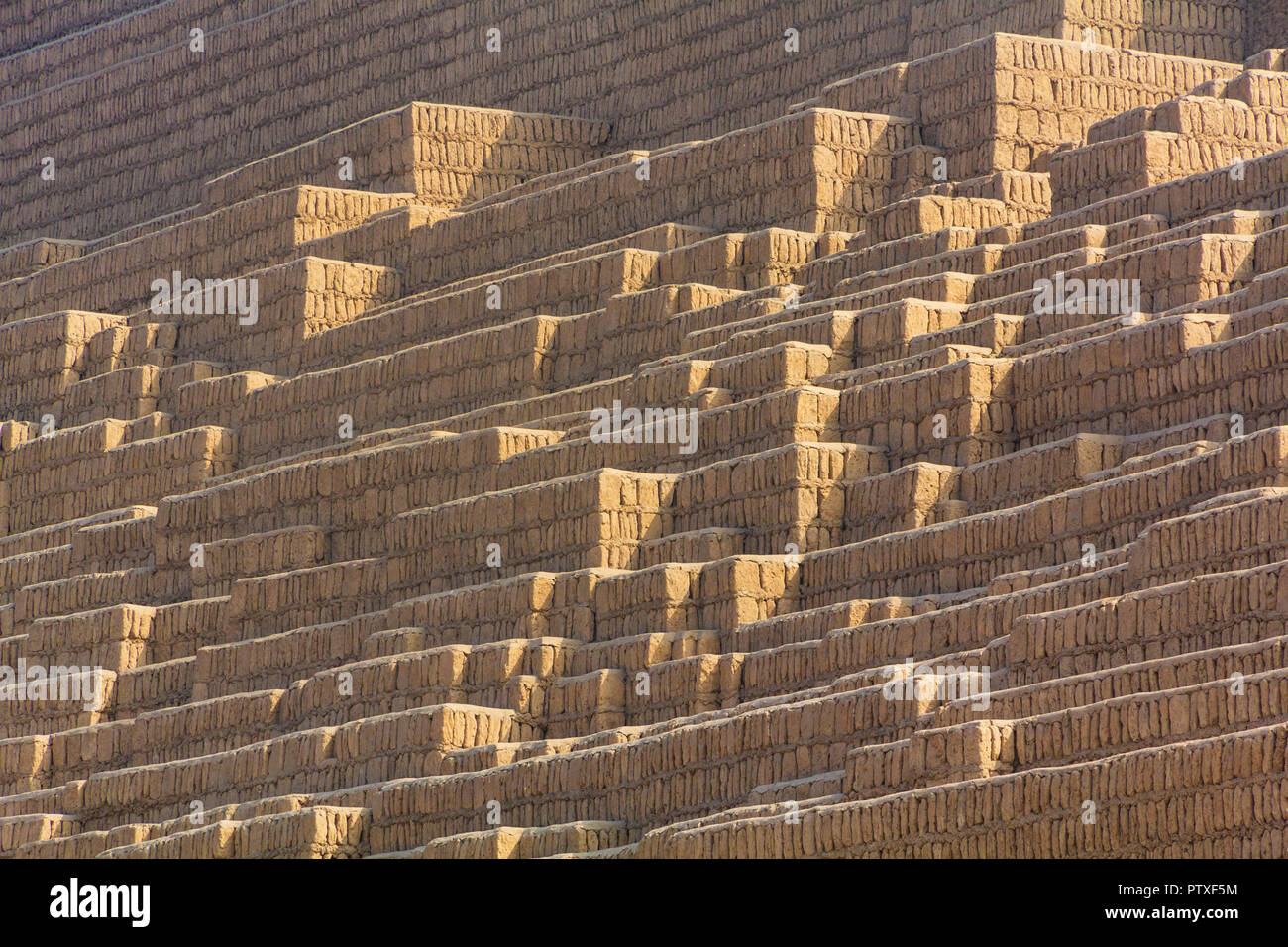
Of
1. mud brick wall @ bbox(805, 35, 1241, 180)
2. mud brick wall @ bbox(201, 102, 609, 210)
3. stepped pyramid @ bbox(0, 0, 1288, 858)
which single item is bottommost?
stepped pyramid @ bbox(0, 0, 1288, 858)

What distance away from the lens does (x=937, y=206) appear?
26.6 meters

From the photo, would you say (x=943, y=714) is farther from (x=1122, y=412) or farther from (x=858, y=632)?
(x=1122, y=412)

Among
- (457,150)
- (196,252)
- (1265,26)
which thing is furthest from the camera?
(196,252)

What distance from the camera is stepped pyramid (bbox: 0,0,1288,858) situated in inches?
770

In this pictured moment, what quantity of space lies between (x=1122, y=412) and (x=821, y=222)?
6392 millimetres

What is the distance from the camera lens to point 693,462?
24.8 meters

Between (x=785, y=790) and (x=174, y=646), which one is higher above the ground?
(x=174, y=646)

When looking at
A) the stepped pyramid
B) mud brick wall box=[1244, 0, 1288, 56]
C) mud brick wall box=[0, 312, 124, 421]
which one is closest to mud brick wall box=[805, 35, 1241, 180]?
the stepped pyramid

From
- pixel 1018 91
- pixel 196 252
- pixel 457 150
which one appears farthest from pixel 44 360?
pixel 1018 91

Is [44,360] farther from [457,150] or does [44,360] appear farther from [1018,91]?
[1018,91]

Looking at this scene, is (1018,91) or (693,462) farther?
(1018,91)

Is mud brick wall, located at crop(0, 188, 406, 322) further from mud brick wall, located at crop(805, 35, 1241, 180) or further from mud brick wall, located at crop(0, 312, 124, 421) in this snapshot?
mud brick wall, located at crop(805, 35, 1241, 180)

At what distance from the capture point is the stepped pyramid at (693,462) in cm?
1956
